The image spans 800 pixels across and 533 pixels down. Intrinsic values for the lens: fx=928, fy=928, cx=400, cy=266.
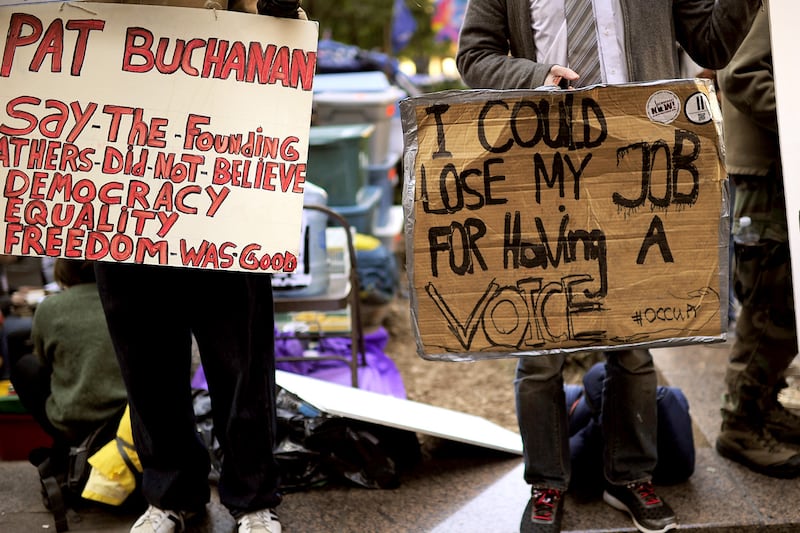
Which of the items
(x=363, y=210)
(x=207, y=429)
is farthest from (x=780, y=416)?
(x=363, y=210)

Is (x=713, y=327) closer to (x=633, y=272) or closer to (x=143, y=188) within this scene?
(x=633, y=272)

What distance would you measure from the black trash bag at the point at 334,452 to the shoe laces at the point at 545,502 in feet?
2.05

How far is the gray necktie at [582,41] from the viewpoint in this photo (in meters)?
2.69

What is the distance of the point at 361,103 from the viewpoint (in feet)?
22.9

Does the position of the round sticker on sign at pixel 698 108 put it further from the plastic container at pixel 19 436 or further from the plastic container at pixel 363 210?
the plastic container at pixel 363 210

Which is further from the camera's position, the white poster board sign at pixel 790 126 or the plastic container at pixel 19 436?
the plastic container at pixel 19 436

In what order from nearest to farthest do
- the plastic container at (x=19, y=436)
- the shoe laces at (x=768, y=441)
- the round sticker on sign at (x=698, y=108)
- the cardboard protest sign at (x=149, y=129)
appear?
the round sticker on sign at (x=698, y=108) < the cardboard protest sign at (x=149, y=129) < the shoe laces at (x=768, y=441) < the plastic container at (x=19, y=436)

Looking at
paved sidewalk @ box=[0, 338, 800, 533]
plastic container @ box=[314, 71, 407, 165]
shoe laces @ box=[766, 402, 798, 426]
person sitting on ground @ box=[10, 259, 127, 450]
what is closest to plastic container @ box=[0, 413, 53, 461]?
paved sidewalk @ box=[0, 338, 800, 533]

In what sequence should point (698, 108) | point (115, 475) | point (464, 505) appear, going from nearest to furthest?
point (698, 108)
point (115, 475)
point (464, 505)

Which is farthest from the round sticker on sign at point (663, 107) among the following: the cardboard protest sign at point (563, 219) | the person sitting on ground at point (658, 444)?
the person sitting on ground at point (658, 444)

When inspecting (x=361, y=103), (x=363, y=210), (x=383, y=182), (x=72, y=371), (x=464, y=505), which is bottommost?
(x=464, y=505)

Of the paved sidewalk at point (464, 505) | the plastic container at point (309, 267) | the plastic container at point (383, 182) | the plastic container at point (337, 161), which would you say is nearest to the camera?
the paved sidewalk at point (464, 505)

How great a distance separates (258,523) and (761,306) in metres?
1.93

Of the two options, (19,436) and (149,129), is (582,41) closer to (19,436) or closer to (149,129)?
(149,129)
